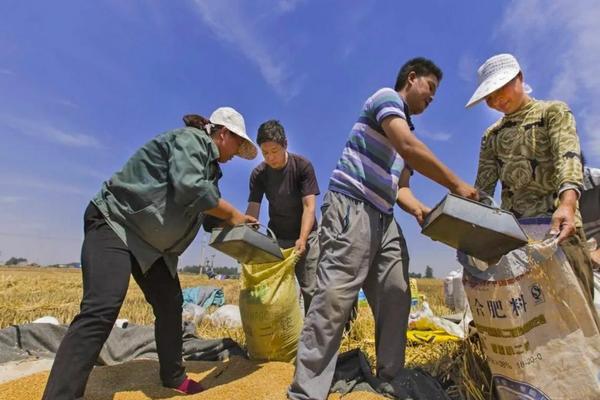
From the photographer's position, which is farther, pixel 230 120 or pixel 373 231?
pixel 230 120

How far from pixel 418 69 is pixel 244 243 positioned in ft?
4.70

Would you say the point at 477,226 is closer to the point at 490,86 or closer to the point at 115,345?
the point at 490,86

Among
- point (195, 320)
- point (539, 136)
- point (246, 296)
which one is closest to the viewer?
point (539, 136)

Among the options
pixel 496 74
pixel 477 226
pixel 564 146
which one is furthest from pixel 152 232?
pixel 564 146

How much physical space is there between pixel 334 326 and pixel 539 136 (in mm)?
1361

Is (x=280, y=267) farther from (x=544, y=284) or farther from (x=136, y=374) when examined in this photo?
(x=544, y=284)

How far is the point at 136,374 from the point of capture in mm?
2697

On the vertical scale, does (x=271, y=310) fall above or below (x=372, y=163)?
below

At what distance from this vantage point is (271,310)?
288 centimetres

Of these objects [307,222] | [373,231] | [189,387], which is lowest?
[189,387]

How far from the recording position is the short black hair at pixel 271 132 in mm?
3297

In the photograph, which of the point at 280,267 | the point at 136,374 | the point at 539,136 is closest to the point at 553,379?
the point at 539,136

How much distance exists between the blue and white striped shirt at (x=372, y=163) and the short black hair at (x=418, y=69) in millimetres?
240

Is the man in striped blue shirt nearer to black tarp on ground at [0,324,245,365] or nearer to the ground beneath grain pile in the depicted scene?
the ground beneath grain pile
